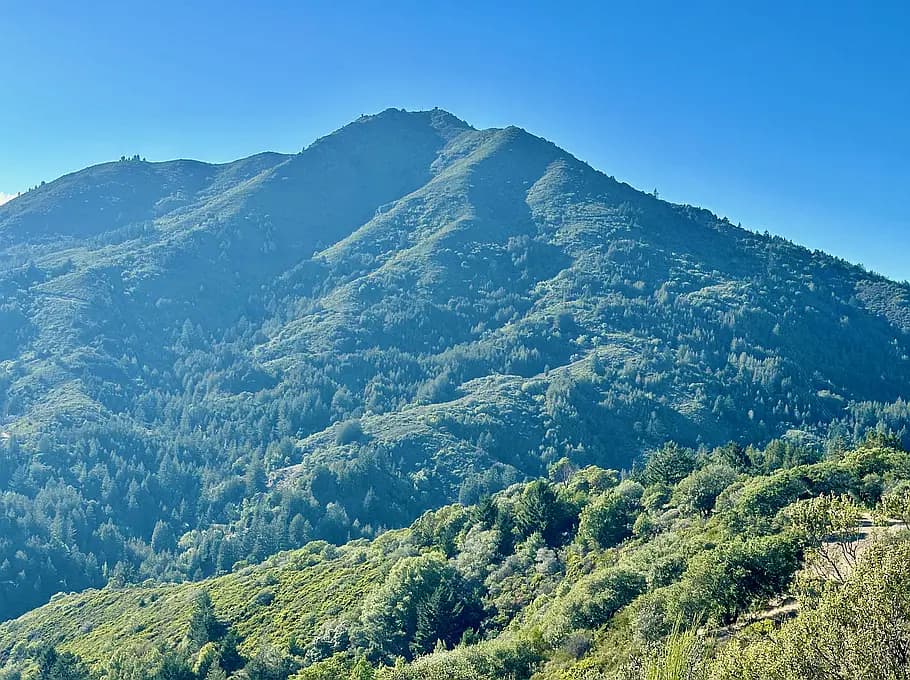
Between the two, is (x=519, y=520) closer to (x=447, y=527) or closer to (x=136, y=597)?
(x=447, y=527)

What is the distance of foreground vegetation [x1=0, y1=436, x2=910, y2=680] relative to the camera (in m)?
17.6

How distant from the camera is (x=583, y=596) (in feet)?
120

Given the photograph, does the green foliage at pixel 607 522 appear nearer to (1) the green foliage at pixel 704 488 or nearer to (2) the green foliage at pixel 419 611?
(1) the green foliage at pixel 704 488

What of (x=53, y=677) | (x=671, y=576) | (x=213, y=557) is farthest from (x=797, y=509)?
(x=213, y=557)

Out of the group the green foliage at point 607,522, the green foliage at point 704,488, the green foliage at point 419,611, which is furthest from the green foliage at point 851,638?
the green foliage at point 419,611

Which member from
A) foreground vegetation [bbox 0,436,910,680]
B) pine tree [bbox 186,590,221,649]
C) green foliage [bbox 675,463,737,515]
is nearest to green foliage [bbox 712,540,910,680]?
foreground vegetation [bbox 0,436,910,680]

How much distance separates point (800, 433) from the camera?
197625mm

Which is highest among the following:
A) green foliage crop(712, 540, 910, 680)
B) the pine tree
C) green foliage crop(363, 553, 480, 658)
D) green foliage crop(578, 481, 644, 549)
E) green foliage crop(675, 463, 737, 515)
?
green foliage crop(712, 540, 910, 680)

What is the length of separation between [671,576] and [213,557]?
123379mm

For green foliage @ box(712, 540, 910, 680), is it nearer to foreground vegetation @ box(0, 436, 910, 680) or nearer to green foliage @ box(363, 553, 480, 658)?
foreground vegetation @ box(0, 436, 910, 680)

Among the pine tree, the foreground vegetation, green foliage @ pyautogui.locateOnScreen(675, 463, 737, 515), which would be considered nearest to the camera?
the foreground vegetation

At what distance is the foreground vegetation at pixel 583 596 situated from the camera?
17.6 metres

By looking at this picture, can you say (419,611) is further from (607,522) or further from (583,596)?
(583,596)

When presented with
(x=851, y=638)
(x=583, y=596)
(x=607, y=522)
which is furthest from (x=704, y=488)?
(x=851, y=638)
